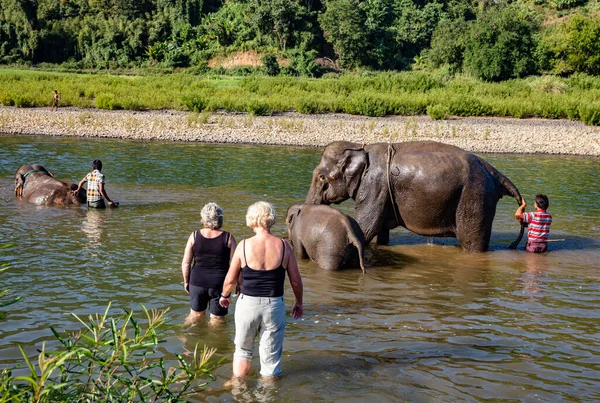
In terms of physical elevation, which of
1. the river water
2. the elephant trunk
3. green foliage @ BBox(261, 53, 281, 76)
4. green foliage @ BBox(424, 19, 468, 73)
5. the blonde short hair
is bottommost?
the river water

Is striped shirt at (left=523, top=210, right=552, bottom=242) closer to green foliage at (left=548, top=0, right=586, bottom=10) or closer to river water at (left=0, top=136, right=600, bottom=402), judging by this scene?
river water at (left=0, top=136, right=600, bottom=402)

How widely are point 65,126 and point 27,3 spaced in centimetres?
5771

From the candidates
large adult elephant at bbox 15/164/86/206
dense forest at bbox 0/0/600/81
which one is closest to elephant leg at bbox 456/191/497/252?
large adult elephant at bbox 15/164/86/206

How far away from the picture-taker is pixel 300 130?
31.5 metres

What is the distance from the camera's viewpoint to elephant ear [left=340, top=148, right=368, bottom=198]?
38.2ft

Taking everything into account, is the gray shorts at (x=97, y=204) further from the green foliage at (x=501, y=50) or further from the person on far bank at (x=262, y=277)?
the green foliage at (x=501, y=50)

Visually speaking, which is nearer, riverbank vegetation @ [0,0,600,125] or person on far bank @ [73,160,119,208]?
person on far bank @ [73,160,119,208]

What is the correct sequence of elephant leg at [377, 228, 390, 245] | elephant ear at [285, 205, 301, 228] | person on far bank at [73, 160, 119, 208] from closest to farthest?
1. elephant ear at [285, 205, 301, 228]
2. elephant leg at [377, 228, 390, 245]
3. person on far bank at [73, 160, 119, 208]

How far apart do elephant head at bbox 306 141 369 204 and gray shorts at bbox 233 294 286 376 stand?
5589 mm

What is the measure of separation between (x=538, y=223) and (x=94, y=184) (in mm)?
8794

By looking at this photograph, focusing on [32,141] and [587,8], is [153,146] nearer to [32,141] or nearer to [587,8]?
[32,141]

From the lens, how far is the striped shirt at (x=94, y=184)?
14.3 m

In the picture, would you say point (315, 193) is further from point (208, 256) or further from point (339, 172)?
point (208, 256)

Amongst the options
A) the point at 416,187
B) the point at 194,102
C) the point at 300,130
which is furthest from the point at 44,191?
the point at 194,102
